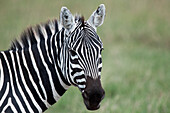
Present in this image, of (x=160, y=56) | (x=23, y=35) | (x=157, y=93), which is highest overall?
(x=23, y=35)

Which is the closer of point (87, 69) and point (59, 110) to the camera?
point (87, 69)

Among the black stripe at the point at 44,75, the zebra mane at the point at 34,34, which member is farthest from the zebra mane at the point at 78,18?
the black stripe at the point at 44,75

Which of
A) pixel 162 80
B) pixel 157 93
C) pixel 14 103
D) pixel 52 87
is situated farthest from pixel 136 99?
pixel 14 103

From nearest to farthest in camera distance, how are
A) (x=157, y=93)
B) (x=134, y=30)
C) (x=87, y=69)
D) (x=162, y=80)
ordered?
(x=87, y=69) → (x=157, y=93) → (x=162, y=80) → (x=134, y=30)

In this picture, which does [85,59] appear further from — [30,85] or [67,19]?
[30,85]

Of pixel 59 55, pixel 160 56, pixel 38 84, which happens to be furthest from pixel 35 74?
pixel 160 56

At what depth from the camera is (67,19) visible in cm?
396

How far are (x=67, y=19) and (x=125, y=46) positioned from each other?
31.5ft

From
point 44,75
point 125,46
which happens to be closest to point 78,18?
point 44,75

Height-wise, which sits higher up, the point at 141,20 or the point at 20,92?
the point at 141,20

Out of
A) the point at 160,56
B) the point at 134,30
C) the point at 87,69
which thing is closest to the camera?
the point at 87,69

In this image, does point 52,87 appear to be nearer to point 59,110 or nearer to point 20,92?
point 20,92

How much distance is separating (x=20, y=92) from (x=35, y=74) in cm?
35

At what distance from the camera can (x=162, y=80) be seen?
9023 mm
